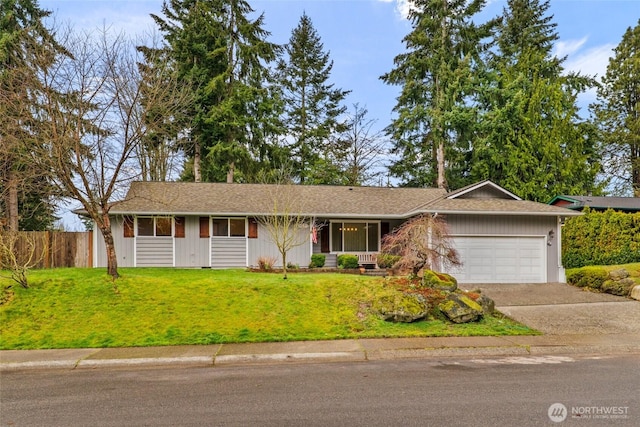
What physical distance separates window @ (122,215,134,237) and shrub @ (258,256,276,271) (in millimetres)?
5406

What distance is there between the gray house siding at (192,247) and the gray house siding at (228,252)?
10.1 inches

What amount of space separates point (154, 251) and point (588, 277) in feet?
55.1

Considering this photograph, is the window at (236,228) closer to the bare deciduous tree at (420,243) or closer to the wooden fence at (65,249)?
the wooden fence at (65,249)

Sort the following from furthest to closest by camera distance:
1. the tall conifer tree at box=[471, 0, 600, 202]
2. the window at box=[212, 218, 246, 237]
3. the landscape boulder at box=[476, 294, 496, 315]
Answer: the tall conifer tree at box=[471, 0, 600, 202], the window at box=[212, 218, 246, 237], the landscape boulder at box=[476, 294, 496, 315]

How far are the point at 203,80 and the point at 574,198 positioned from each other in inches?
917

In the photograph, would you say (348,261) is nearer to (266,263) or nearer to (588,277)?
(266,263)

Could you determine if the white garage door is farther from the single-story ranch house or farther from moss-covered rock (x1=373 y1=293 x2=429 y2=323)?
moss-covered rock (x1=373 y1=293 x2=429 y2=323)

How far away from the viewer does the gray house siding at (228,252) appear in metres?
16.5

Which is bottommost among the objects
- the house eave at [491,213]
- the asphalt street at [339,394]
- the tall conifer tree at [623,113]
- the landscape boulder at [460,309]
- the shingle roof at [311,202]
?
the asphalt street at [339,394]

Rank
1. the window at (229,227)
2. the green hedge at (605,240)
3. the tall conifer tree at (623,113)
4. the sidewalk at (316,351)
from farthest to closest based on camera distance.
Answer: the tall conifer tree at (623,113), the green hedge at (605,240), the window at (229,227), the sidewalk at (316,351)

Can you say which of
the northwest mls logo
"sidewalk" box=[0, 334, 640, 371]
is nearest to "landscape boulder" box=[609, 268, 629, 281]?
"sidewalk" box=[0, 334, 640, 371]

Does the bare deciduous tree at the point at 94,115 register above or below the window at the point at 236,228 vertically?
above

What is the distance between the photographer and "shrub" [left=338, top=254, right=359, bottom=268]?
16.4m

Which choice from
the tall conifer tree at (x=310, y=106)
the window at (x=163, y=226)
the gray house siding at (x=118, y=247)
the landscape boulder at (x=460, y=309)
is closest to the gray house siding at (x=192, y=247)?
the window at (x=163, y=226)
